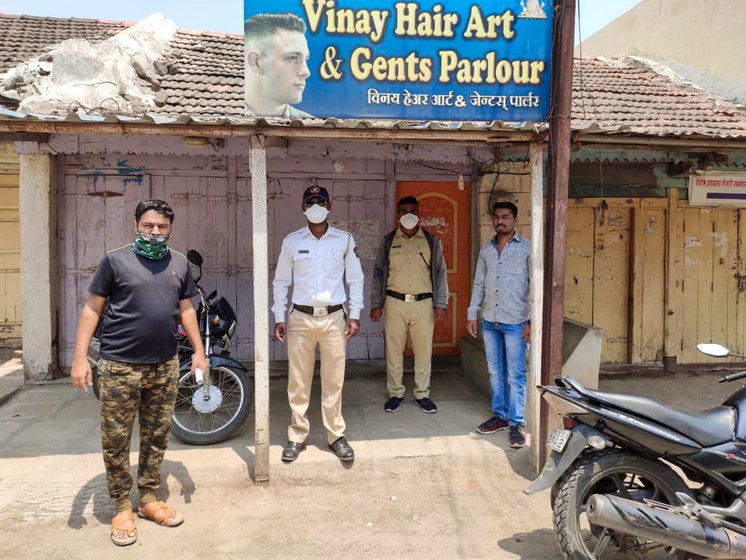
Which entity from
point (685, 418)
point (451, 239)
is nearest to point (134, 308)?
point (685, 418)

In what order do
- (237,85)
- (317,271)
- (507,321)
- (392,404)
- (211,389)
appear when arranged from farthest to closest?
(237,85) → (392,404) → (507,321) → (211,389) → (317,271)

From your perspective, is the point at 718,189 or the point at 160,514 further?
the point at 718,189

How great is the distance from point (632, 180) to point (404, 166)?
116 inches

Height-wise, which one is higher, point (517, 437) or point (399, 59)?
point (399, 59)

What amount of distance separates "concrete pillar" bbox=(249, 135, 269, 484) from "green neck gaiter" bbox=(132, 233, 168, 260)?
0.80 metres

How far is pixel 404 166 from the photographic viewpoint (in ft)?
21.1

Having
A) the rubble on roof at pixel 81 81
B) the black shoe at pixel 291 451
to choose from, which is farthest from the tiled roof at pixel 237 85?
the black shoe at pixel 291 451

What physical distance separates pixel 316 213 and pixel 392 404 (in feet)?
6.65

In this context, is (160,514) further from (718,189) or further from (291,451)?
(718,189)

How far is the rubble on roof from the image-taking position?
595 centimetres

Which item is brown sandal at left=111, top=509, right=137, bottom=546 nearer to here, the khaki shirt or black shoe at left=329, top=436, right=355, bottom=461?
black shoe at left=329, top=436, right=355, bottom=461

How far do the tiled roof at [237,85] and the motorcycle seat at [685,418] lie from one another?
3369 millimetres

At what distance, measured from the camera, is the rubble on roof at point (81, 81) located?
595cm

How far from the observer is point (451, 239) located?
21.7ft
